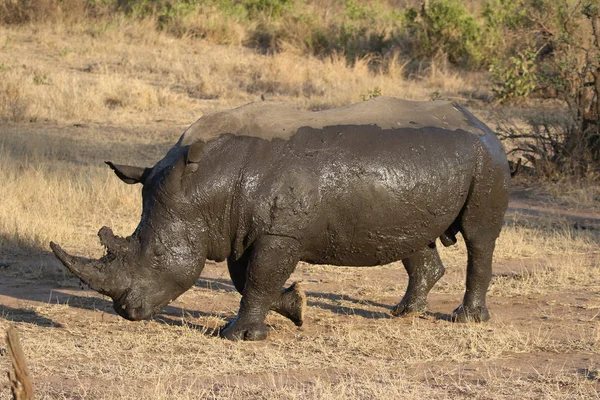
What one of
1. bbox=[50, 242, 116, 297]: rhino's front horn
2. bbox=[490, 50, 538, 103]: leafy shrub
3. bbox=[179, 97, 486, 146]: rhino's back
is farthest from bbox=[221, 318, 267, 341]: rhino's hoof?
bbox=[490, 50, 538, 103]: leafy shrub

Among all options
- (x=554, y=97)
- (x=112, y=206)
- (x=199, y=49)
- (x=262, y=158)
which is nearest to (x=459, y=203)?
(x=262, y=158)

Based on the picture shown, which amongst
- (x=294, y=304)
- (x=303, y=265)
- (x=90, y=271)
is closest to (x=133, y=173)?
(x=90, y=271)

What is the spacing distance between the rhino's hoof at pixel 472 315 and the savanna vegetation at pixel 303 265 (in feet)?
0.38

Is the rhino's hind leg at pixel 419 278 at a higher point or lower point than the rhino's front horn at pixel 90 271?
lower

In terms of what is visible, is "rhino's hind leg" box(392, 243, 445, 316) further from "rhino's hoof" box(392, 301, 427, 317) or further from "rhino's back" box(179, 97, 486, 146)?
"rhino's back" box(179, 97, 486, 146)

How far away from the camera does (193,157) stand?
6.42 metres

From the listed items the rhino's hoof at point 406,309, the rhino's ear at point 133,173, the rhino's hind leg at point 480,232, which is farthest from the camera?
the rhino's hoof at point 406,309

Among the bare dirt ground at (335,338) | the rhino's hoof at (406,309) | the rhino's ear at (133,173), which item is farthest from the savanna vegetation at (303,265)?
the rhino's ear at (133,173)

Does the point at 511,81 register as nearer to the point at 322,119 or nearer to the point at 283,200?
the point at 322,119

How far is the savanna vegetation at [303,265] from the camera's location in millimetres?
5973

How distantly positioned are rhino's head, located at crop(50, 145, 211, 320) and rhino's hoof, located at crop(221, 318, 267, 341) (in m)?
0.45

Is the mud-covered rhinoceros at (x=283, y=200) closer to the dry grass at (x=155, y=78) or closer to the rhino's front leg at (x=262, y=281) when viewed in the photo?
the rhino's front leg at (x=262, y=281)

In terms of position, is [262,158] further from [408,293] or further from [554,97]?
[554,97]

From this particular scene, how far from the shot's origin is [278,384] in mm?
5660
